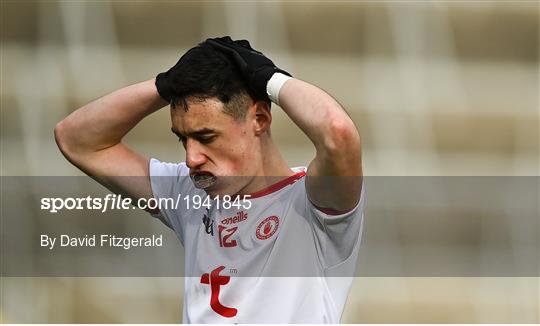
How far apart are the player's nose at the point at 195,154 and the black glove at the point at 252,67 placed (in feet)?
0.59

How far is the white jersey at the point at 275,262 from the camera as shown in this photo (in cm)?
202

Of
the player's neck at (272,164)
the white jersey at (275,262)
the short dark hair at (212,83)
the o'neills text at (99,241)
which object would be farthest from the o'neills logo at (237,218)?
the o'neills text at (99,241)

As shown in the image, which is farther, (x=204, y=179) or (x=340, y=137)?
(x=204, y=179)

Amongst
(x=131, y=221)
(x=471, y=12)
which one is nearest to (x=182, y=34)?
(x=131, y=221)

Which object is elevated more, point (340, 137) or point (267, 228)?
point (340, 137)

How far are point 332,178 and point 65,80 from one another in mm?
2488

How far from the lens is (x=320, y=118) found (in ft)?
6.19

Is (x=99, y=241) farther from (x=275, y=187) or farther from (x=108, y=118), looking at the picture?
(x=275, y=187)

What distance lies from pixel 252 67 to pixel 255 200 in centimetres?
33

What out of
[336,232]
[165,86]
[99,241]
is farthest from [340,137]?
[99,241]

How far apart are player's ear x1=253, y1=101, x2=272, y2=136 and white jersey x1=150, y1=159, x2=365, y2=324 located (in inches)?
5.7

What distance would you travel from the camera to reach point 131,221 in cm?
393

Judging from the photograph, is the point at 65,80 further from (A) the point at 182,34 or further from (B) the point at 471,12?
(B) the point at 471,12

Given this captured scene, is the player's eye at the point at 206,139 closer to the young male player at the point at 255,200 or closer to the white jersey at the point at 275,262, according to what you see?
the young male player at the point at 255,200
